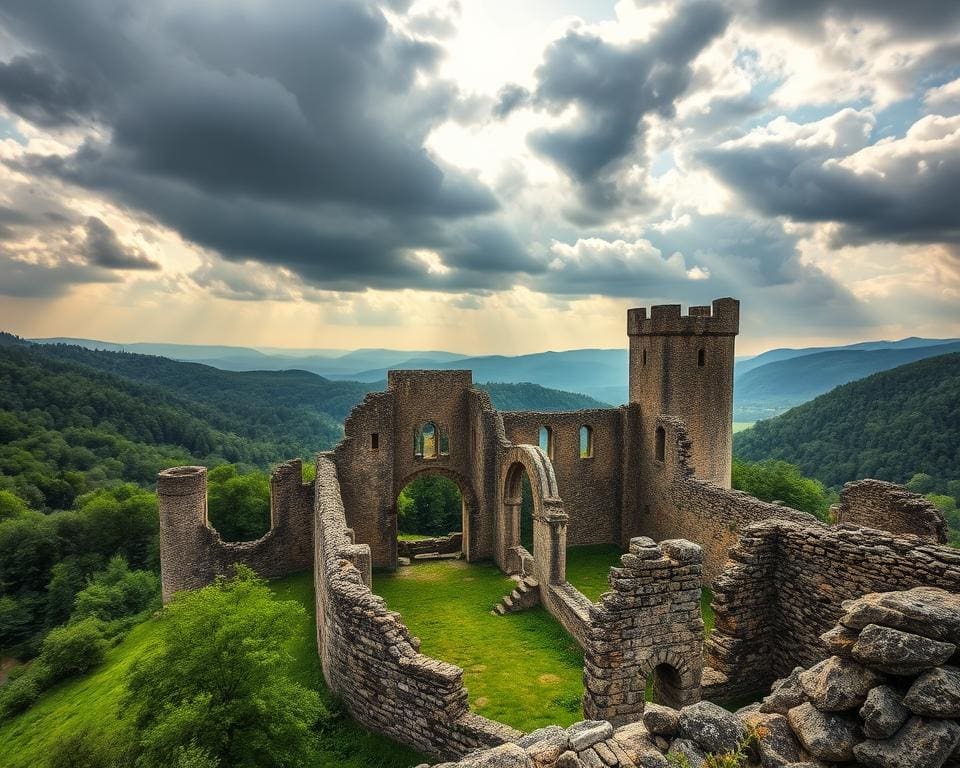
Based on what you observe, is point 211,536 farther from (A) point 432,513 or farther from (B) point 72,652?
(A) point 432,513

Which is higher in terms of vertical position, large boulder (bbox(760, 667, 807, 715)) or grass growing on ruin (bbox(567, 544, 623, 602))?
large boulder (bbox(760, 667, 807, 715))

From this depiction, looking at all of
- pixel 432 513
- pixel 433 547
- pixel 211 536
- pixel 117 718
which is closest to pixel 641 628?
pixel 117 718

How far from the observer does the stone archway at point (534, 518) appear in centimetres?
1752

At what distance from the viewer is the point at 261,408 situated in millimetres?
155000

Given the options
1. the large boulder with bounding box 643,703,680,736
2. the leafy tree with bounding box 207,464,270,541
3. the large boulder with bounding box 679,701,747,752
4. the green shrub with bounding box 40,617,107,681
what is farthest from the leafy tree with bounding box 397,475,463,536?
the large boulder with bounding box 679,701,747,752

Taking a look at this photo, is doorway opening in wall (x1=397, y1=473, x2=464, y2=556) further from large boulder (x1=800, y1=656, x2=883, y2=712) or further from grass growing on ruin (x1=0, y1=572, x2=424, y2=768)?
large boulder (x1=800, y1=656, x2=883, y2=712)

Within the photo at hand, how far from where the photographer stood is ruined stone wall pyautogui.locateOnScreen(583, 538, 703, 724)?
8.50m

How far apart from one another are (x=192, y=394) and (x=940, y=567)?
190123 millimetres

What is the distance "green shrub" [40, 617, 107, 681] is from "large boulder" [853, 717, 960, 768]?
2943cm

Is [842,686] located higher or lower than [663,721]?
higher

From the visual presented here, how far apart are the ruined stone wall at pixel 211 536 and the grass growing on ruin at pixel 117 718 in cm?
114

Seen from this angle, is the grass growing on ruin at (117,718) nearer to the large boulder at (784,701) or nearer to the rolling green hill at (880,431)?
the large boulder at (784,701)

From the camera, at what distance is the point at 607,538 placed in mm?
24047

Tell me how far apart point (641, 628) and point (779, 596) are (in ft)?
9.09
